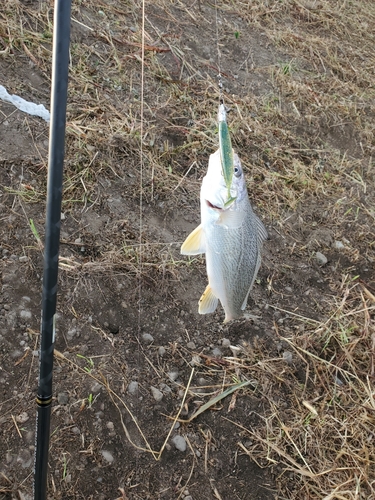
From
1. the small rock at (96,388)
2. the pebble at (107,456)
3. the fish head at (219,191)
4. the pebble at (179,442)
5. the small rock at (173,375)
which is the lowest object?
the pebble at (179,442)

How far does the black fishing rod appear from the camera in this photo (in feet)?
4.50

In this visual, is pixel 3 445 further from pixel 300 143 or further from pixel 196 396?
pixel 300 143

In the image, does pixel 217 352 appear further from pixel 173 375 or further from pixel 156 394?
pixel 156 394

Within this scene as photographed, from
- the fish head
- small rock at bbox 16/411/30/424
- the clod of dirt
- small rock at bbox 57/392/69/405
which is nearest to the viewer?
the fish head

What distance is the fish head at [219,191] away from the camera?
1794 millimetres

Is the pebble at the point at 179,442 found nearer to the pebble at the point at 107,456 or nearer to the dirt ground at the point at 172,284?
the dirt ground at the point at 172,284

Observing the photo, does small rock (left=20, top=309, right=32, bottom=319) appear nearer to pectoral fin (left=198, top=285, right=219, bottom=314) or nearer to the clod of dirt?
pectoral fin (left=198, top=285, right=219, bottom=314)

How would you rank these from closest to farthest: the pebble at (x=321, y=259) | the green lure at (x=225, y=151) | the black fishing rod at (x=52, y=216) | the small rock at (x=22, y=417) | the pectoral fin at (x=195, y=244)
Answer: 1. the black fishing rod at (x=52, y=216)
2. the green lure at (x=225, y=151)
3. the pectoral fin at (x=195, y=244)
4. the small rock at (x=22, y=417)
5. the pebble at (x=321, y=259)

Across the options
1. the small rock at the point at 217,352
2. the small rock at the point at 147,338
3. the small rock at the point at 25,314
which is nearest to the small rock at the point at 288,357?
the small rock at the point at 217,352

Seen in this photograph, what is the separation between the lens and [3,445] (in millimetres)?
2074

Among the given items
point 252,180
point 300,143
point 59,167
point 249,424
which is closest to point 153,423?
point 249,424

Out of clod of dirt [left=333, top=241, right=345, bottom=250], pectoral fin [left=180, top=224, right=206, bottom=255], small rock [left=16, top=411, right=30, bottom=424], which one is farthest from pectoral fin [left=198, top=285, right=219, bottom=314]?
clod of dirt [left=333, top=241, right=345, bottom=250]

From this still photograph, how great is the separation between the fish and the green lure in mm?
15

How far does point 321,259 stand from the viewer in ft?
11.2
